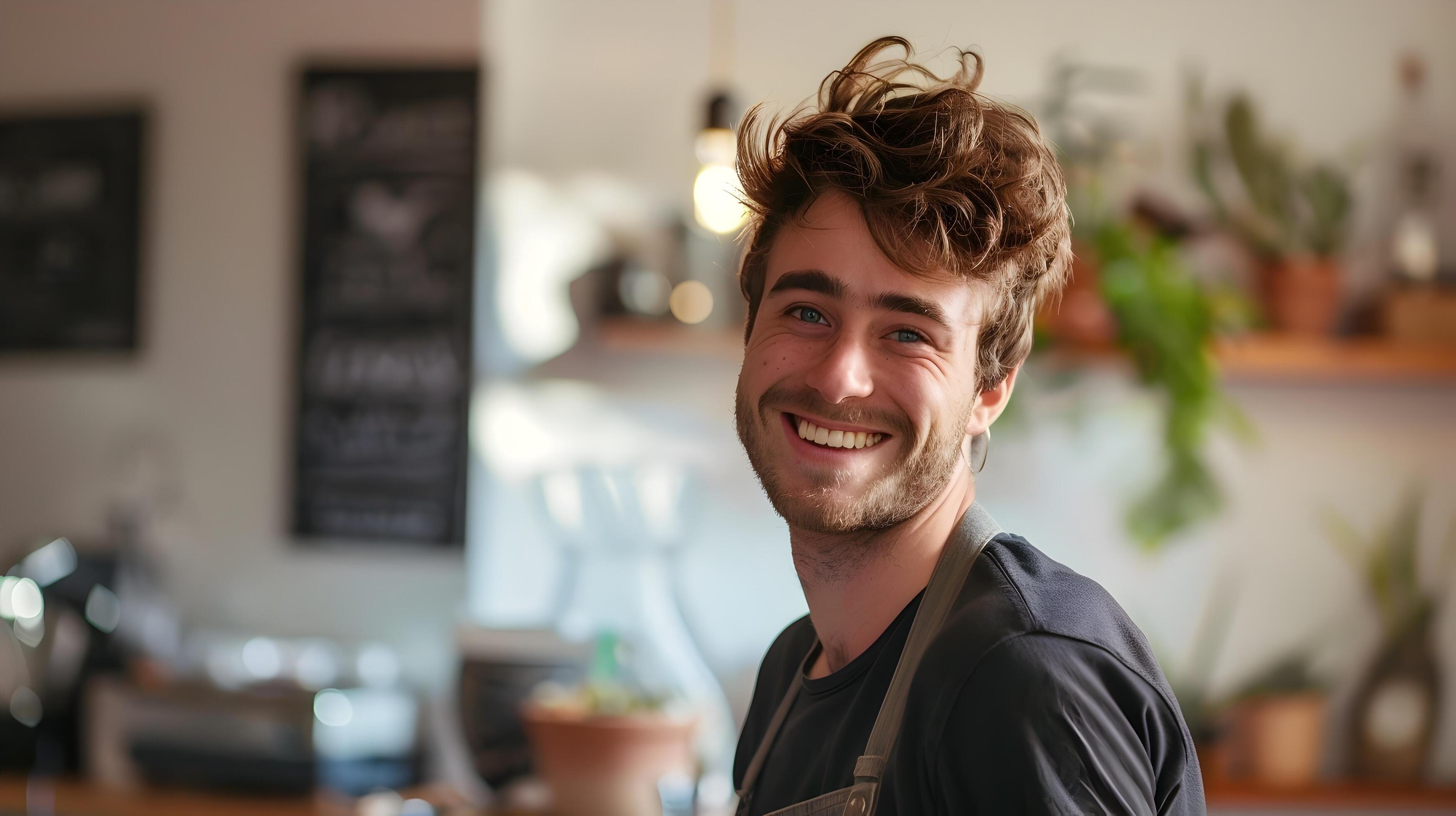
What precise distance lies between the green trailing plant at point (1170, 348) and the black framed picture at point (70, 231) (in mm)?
2190

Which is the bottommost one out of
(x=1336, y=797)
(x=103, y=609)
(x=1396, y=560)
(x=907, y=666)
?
(x=1336, y=797)

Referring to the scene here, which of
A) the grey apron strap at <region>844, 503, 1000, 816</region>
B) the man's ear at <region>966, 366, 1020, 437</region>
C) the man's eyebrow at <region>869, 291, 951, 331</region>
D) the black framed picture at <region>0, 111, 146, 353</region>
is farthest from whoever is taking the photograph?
the black framed picture at <region>0, 111, 146, 353</region>

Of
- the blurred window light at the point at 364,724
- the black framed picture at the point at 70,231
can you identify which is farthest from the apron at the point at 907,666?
the black framed picture at the point at 70,231

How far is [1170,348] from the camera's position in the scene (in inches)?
Answer: 90.4

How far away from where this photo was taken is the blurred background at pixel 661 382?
2486mm

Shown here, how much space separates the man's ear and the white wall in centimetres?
178

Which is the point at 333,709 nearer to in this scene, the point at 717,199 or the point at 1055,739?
the point at 717,199

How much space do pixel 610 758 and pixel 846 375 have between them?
1327 millimetres

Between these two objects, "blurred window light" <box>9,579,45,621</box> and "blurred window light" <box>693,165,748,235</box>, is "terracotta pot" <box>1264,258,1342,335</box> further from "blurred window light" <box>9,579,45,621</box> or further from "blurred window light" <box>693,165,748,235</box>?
"blurred window light" <box>9,579,45,621</box>

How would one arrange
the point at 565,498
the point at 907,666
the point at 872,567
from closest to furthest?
the point at 907,666, the point at 872,567, the point at 565,498

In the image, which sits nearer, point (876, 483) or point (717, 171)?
point (876, 483)

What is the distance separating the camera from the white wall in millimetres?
2572

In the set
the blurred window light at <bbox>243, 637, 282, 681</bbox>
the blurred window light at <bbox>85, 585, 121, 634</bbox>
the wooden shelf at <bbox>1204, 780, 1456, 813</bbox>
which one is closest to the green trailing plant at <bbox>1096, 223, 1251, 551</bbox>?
the wooden shelf at <bbox>1204, 780, 1456, 813</bbox>

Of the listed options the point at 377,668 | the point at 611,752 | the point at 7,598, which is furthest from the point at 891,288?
the point at 7,598
